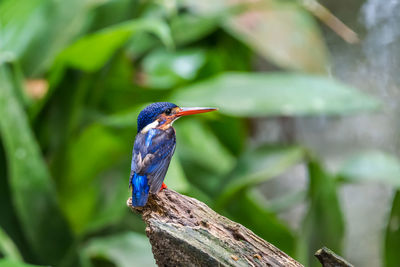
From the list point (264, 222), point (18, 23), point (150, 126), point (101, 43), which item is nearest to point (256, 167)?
point (264, 222)

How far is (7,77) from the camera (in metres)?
1.55

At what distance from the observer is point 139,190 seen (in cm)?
61

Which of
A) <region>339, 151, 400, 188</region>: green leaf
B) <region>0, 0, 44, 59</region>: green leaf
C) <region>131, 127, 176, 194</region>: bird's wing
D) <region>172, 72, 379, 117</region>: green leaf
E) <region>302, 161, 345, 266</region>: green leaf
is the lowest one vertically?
<region>302, 161, 345, 266</region>: green leaf

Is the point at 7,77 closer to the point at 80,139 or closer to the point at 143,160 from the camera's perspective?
the point at 80,139

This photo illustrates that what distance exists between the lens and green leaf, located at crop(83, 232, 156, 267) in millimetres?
1419

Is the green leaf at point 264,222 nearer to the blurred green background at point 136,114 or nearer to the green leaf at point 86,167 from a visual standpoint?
the blurred green background at point 136,114

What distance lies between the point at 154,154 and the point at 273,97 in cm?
105

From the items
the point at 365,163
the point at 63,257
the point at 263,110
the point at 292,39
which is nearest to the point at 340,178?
the point at 365,163

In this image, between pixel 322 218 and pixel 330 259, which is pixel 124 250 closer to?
pixel 322 218

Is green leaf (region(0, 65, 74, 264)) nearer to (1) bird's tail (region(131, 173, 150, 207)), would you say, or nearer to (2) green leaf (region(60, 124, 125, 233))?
(2) green leaf (region(60, 124, 125, 233))

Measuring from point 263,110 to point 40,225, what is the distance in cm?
71

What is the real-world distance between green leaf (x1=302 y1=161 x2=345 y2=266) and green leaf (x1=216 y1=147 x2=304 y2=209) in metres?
0.13

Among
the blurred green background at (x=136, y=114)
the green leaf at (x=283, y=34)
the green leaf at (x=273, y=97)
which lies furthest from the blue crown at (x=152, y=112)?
the green leaf at (x=283, y=34)

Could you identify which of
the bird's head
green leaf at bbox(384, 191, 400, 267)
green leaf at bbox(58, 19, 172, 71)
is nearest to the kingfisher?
the bird's head
